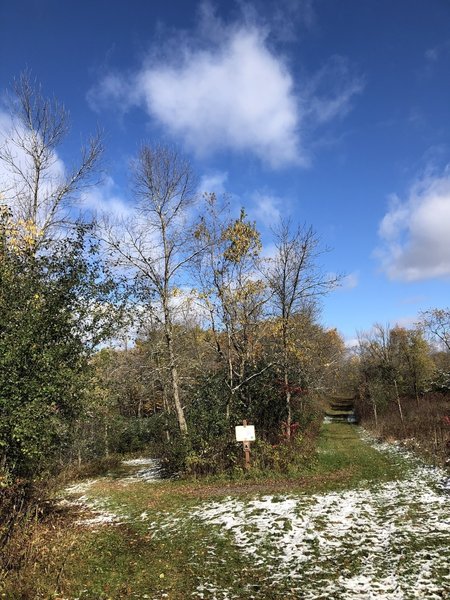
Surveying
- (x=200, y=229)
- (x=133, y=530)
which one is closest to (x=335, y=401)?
(x=200, y=229)

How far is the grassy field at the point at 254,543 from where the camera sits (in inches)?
209

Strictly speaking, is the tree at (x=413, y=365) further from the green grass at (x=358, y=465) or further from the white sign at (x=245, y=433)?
the white sign at (x=245, y=433)

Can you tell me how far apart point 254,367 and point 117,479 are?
6887 millimetres

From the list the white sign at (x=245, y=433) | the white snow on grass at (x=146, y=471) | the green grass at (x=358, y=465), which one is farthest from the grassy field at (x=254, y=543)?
the white snow on grass at (x=146, y=471)

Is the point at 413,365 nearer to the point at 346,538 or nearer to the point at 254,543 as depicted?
the point at 346,538

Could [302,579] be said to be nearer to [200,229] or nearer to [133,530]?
[133,530]

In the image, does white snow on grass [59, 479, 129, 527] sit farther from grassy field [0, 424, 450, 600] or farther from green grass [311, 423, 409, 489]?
green grass [311, 423, 409, 489]

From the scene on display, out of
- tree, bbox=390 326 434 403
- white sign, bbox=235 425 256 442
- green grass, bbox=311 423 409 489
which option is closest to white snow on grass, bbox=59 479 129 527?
white sign, bbox=235 425 256 442

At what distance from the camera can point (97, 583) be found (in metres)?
5.64

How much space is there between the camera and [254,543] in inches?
274

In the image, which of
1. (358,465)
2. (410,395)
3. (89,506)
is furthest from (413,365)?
(89,506)

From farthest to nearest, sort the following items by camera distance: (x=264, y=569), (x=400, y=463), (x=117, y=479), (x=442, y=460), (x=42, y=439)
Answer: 1. (x=117, y=479)
2. (x=400, y=463)
3. (x=442, y=460)
4. (x=42, y=439)
5. (x=264, y=569)

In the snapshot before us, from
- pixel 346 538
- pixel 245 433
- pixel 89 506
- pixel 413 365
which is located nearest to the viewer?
pixel 346 538

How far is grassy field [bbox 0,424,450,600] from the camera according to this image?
5312 mm
